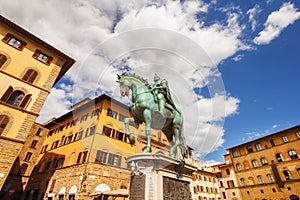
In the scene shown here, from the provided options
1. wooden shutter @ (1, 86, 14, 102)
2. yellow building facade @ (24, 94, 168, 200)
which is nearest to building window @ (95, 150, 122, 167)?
yellow building facade @ (24, 94, 168, 200)

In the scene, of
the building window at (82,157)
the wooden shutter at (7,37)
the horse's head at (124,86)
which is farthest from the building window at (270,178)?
the wooden shutter at (7,37)

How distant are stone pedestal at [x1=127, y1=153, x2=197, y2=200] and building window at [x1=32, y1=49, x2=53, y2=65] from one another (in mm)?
20034

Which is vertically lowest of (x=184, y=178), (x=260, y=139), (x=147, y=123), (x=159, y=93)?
(x=184, y=178)

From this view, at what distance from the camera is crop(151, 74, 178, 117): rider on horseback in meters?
4.84

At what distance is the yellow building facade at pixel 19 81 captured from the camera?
14305 millimetres

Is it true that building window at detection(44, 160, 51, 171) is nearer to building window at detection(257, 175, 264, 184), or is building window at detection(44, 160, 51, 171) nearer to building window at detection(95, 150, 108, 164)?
building window at detection(95, 150, 108, 164)

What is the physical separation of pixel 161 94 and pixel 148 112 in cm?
82

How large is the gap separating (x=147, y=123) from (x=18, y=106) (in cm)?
1680

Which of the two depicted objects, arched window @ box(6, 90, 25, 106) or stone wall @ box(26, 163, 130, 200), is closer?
arched window @ box(6, 90, 25, 106)

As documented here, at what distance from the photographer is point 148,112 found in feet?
14.8

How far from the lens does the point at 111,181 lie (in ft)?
61.9

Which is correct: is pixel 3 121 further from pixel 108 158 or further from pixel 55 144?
pixel 55 144

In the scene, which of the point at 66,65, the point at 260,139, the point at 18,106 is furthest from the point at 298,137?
the point at 18,106

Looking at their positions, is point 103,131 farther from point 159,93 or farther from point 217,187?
point 217,187
